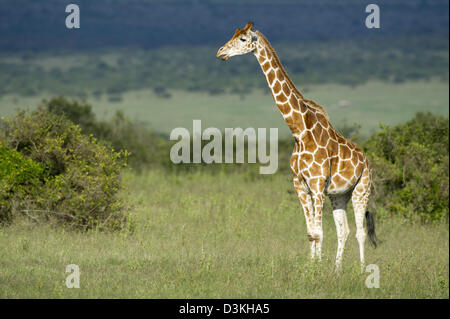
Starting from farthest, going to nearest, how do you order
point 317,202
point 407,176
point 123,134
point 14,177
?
point 123,134, point 407,176, point 14,177, point 317,202

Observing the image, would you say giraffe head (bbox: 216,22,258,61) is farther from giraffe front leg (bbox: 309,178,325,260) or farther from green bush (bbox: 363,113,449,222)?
green bush (bbox: 363,113,449,222)

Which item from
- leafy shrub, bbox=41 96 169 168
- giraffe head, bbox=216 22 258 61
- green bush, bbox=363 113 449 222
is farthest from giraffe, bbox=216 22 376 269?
leafy shrub, bbox=41 96 169 168

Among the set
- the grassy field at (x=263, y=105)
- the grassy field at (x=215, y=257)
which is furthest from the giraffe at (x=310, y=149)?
the grassy field at (x=263, y=105)

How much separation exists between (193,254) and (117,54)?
8647 cm

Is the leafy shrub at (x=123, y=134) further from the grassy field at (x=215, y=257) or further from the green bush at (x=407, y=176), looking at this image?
the green bush at (x=407, y=176)

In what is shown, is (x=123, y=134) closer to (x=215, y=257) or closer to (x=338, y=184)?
(x=215, y=257)

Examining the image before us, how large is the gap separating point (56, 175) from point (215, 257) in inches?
166

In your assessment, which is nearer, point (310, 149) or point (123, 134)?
point (310, 149)

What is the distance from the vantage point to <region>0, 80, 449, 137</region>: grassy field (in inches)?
2621

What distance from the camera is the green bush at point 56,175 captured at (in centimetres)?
1338

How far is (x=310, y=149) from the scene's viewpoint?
34.4 feet

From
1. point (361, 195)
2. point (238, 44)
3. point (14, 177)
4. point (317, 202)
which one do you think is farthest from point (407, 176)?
point (14, 177)

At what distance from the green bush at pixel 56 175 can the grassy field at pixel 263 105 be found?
158ft

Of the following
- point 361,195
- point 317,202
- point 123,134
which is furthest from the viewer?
point 123,134
